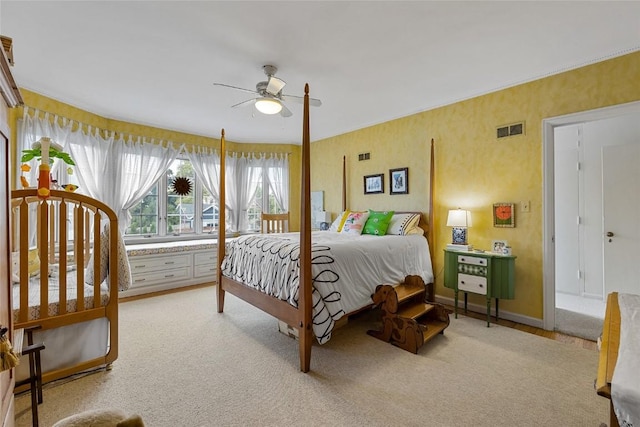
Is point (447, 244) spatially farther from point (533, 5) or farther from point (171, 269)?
point (171, 269)

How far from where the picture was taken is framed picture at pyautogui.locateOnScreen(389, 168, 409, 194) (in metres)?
4.10

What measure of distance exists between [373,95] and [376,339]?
2774mm

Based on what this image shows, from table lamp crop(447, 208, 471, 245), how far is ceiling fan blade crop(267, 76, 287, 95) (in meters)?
2.37

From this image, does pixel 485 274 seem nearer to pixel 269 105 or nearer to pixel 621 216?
pixel 621 216

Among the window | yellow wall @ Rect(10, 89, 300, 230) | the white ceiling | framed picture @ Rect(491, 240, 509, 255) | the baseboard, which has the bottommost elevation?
the baseboard

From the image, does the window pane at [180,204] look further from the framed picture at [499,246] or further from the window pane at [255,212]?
the framed picture at [499,246]

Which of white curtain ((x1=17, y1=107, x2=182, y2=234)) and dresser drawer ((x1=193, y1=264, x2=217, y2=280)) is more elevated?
white curtain ((x1=17, y1=107, x2=182, y2=234))

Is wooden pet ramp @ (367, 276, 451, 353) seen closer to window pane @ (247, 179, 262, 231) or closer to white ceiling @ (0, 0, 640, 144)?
white ceiling @ (0, 0, 640, 144)

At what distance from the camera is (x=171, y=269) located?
4309mm

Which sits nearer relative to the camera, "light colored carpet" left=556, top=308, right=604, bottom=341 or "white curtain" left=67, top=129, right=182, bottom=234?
"light colored carpet" left=556, top=308, right=604, bottom=341

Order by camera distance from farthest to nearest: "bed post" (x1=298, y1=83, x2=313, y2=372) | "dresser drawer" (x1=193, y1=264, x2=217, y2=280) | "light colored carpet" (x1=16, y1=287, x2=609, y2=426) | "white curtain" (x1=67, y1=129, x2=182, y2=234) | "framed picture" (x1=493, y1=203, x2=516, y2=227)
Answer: "dresser drawer" (x1=193, y1=264, x2=217, y2=280) < "white curtain" (x1=67, y1=129, x2=182, y2=234) < "framed picture" (x1=493, y1=203, x2=516, y2=227) < "bed post" (x1=298, y1=83, x2=313, y2=372) < "light colored carpet" (x1=16, y1=287, x2=609, y2=426)

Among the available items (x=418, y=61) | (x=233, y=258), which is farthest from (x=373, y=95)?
(x=233, y=258)

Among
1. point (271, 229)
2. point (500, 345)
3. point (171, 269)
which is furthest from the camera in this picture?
point (271, 229)

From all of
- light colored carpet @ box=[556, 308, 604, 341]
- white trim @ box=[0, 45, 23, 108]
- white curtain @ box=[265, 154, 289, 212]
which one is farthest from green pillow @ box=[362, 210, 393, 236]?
white trim @ box=[0, 45, 23, 108]
